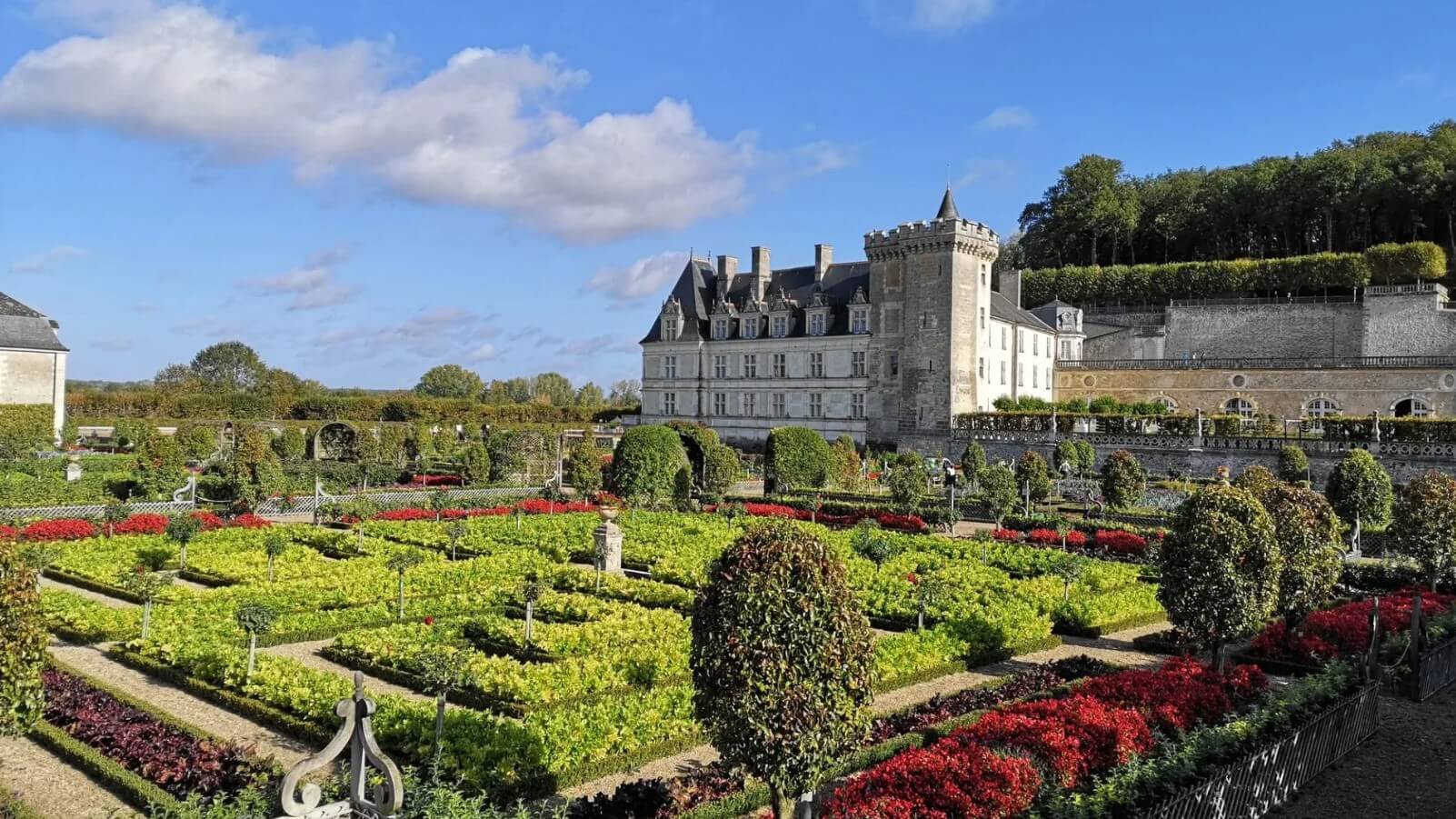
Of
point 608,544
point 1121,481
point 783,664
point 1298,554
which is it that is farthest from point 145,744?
point 1121,481

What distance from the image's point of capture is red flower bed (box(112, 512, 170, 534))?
25381 mm

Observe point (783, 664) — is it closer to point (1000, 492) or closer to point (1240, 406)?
point (1000, 492)

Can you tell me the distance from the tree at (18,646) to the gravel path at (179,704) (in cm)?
234

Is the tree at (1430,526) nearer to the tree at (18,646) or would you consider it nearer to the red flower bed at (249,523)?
the tree at (18,646)

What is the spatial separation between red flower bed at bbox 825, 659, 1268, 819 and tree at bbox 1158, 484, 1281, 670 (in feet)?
2.68

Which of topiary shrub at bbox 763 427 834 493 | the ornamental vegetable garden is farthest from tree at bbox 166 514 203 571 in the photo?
topiary shrub at bbox 763 427 834 493

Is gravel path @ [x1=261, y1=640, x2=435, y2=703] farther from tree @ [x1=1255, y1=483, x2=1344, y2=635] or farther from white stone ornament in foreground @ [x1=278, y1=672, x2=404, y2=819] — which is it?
tree @ [x1=1255, y1=483, x2=1344, y2=635]

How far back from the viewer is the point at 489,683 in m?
13.5

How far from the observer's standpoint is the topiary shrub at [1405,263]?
59.9 metres

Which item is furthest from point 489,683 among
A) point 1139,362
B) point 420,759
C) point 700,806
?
point 1139,362

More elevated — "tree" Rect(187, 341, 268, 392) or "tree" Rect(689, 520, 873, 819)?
"tree" Rect(187, 341, 268, 392)

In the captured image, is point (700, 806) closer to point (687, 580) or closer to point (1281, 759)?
point (1281, 759)

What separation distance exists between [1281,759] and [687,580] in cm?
1258

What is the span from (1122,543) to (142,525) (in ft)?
84.9
